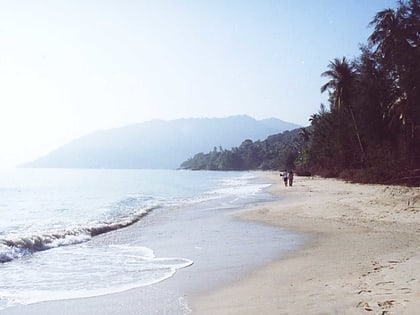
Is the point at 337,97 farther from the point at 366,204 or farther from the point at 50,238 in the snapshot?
the point at 50,238

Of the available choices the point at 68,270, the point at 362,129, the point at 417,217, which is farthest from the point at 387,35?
the point at 68,270

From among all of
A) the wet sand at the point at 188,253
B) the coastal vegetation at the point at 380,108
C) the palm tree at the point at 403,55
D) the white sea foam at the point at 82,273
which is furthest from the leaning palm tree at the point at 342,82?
the white sea foam at the point at 82,273

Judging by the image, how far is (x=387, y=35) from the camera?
34750mm

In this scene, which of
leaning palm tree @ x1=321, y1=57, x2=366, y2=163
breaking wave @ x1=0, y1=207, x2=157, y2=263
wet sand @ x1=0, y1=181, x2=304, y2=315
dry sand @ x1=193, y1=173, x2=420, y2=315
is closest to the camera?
dry sand @ x1=193, y1=173, x2=420, y2=315

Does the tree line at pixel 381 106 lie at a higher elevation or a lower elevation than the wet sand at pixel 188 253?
higher

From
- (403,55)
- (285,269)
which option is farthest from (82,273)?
(403,55)

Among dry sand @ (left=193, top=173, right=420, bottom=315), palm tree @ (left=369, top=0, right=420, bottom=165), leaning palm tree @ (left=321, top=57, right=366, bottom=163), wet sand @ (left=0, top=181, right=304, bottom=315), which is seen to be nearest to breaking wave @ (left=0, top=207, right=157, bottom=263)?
wet sand @ (left=0, top=181, right=304, bottom=315)

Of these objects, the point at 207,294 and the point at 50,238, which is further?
the point at 50,238

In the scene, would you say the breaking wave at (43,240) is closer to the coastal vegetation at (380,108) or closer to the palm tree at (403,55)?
the coastal vegetation at (380,108)

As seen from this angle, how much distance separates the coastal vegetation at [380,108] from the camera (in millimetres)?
30438

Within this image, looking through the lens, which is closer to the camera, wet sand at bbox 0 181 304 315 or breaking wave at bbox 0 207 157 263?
wet sand at bbox 0 181 304 315

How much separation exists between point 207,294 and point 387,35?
32.0 m

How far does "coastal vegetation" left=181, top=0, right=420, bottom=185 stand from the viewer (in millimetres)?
30438

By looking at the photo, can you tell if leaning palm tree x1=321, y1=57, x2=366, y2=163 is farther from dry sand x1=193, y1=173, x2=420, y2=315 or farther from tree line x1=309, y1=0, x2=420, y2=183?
dry sand x1=193, y1=173, x2=420, y2=315
